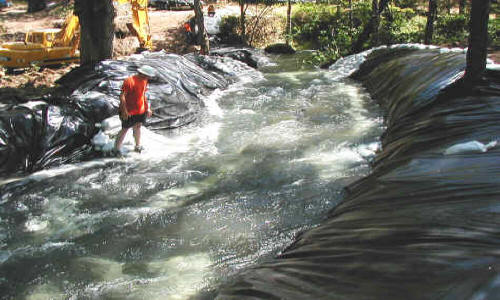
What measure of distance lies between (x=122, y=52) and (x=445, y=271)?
16744mm

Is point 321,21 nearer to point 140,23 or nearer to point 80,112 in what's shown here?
point 140,23

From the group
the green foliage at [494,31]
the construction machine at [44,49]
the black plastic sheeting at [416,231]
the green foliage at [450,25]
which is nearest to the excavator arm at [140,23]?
the construction machine at [44,49]

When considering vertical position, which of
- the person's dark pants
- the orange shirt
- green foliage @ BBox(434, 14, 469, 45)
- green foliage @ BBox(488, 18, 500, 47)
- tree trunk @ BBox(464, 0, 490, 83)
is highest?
green foliage @ BBox(434, 14, 469, 45)

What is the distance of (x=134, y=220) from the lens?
198 inches

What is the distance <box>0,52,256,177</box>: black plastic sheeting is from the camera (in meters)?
6.58

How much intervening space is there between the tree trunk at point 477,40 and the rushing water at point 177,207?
186cm

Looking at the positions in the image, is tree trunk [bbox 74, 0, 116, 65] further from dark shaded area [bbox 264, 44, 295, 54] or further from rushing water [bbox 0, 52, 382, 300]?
dark shaded area [bbox 264, 44, 295, 54]

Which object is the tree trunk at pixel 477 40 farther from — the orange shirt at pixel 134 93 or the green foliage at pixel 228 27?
the green foliage at pixel 228 27

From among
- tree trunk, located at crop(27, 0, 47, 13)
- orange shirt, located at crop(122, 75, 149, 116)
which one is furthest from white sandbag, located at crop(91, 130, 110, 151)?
tree trunk, located at crop(27, 0, 47, 13)

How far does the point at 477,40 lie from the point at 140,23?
13.7 m

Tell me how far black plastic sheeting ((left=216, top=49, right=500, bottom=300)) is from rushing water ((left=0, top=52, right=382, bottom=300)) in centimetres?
60

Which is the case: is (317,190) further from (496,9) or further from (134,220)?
(496,9)

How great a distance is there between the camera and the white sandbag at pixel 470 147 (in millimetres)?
4156

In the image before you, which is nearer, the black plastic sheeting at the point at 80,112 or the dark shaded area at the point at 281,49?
the black plastic sheeting at the point at 80,112
